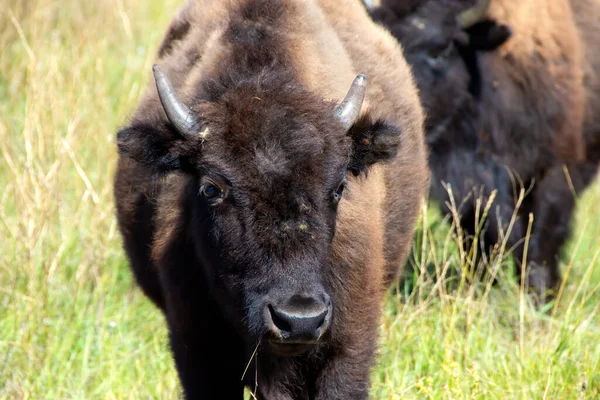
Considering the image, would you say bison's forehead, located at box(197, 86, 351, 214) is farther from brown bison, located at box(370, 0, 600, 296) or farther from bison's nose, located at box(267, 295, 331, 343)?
brown bison, located at box(370, 0, 600, 296)

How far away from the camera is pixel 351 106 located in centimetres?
396

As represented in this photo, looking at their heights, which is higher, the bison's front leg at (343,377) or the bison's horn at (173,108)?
the bison's horn at (173,108)

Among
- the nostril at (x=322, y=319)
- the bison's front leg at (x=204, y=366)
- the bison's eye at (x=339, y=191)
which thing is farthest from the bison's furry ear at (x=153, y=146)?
the nostril at (x=322, y=319)

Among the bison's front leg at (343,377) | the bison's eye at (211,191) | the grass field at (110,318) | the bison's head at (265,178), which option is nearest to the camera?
the bison's head at (265,178)

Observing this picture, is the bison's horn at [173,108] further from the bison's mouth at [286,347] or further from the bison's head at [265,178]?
the bison's mouth at [286,347]

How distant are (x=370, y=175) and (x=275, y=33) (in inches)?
31.3

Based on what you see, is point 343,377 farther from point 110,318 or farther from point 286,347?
point 110,318

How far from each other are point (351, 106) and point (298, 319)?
3.29ft

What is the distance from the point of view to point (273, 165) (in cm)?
364

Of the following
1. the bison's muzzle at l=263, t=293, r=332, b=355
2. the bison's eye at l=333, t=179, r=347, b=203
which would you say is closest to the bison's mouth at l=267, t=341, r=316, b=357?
→ the bison's muzzle at l=263, t=293, r=332, b=355

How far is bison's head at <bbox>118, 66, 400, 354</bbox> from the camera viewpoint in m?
3.58

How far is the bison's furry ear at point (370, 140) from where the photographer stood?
4.04 m

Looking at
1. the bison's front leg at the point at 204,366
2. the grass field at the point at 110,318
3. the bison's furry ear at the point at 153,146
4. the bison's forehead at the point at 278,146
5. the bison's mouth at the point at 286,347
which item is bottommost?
the grass field at the point at 110,318

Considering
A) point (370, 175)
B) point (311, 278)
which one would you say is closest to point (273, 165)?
point (311, 278)
